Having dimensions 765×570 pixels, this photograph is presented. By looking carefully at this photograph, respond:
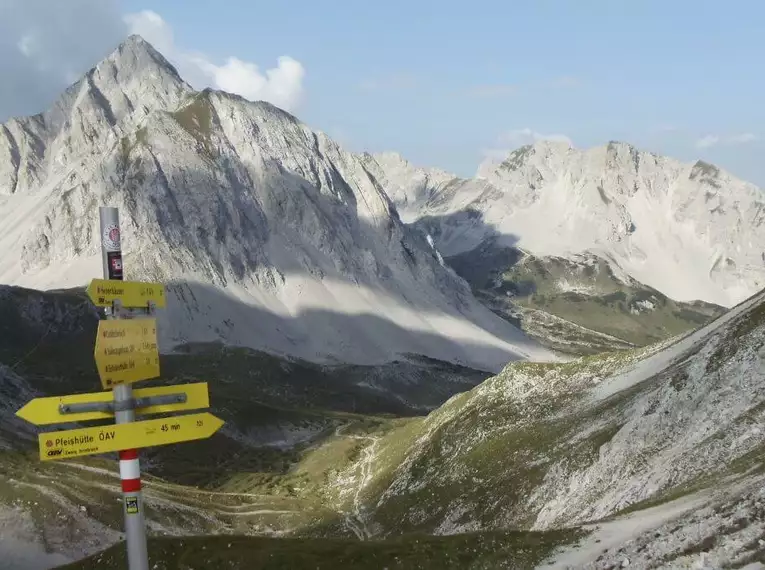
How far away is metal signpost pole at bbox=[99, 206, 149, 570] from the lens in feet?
46.9

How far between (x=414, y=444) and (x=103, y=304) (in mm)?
82467

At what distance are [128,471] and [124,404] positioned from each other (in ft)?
4.78

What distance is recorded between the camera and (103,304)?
14672mm

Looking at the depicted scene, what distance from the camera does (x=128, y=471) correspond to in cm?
1492

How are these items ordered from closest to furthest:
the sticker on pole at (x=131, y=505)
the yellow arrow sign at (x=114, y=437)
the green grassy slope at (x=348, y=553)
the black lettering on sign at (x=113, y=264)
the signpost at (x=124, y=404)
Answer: the yellow arrow sign at (x=114, y=437) < the signpost at (x=124, y=404) < the sticker on pole at (x=131, y=505) < the black lettering on sign at (x=113, y=264) < the green grassy slope at (x=348, y=553)

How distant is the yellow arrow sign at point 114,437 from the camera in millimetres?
14094

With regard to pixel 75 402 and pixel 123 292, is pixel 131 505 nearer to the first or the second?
pixel 75 402

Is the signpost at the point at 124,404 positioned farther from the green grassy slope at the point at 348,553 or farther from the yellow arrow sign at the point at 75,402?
the green grassy slope at the point at 348,553

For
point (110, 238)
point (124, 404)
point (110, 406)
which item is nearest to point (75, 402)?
point (110, 406)

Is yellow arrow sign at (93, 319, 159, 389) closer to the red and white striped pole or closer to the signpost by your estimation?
the signpost

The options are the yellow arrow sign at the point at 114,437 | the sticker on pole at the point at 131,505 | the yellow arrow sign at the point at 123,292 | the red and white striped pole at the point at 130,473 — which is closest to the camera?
the yellow arrow sign at the point at 114,437

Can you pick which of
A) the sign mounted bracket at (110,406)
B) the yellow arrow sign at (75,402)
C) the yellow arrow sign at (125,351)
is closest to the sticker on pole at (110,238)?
the yellow arrow sign at (125,351)

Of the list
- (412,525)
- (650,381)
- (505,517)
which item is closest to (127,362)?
(505,517)

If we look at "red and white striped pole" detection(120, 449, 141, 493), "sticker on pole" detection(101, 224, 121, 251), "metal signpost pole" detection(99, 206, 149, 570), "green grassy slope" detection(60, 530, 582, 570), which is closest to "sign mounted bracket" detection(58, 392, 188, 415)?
"metal signpost pole" detection(99, 206, 149, 570)
